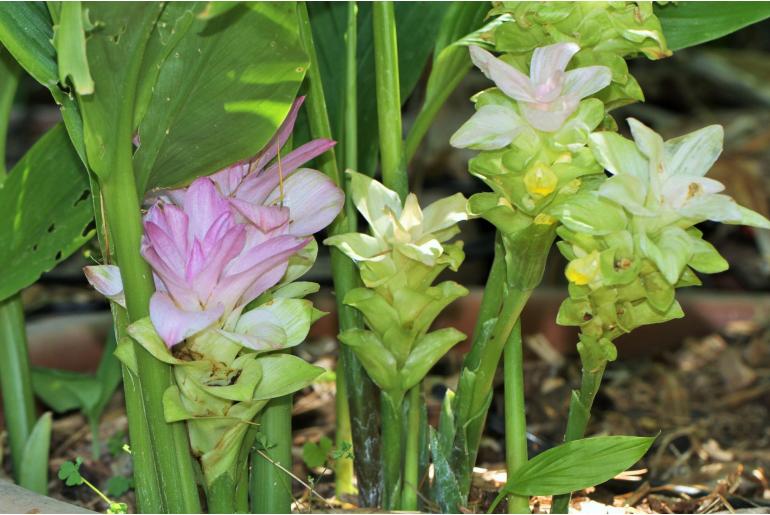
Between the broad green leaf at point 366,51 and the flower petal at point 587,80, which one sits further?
the broad green leaf at point 366,51

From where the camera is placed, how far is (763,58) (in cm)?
298

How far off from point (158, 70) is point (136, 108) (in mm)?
27

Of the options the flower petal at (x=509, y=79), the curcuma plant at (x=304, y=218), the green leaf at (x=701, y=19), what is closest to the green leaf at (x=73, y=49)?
the curcuma plant at (x=304, y=218)

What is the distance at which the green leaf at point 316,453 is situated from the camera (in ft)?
2.97

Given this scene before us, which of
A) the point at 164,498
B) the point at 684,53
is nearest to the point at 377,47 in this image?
Answer: the point at 164,498

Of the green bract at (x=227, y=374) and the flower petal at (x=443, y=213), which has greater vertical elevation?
the flower petal at (x=443, y=213)

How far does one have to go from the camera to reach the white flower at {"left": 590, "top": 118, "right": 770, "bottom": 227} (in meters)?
0.58

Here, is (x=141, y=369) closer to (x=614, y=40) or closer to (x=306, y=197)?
(x=306, y=197)

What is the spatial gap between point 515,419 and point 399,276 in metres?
0.14

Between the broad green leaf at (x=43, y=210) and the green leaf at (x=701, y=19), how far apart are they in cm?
51

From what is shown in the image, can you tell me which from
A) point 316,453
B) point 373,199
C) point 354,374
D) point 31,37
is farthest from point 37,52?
point 316,453

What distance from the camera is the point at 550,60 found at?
613 mm

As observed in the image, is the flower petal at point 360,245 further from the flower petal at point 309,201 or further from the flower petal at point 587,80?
the flower petal at point 587,80

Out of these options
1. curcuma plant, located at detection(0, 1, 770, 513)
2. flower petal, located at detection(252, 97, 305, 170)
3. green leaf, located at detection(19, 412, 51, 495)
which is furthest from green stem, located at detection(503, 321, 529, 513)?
green leaf, located at detection(19, 412, 51, 495)
